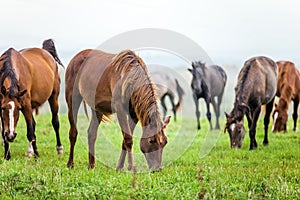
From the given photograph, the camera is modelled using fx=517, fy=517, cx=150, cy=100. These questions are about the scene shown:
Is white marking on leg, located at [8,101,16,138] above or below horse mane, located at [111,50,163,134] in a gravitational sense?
below

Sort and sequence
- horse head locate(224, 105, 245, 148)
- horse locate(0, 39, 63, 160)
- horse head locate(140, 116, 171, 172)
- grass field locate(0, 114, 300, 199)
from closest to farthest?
grass field locate(0, 114, 300, 199) < horse head locate(140, 116, 171, 172) < horse locate(0, 39, 63, 160) < horse head locate(224, 105, 245, 148)

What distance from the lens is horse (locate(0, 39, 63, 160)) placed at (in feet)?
30.4

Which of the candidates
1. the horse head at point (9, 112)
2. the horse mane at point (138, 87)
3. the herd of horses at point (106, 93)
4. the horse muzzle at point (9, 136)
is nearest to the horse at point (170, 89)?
the herd of horses at point (106, 93)

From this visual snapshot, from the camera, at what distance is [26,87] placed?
10070mm

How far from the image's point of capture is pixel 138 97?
800cm

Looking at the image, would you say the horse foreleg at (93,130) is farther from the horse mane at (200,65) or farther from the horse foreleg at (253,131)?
the horse mane at (200,65)

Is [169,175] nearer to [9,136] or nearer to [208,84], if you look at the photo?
[9,136]

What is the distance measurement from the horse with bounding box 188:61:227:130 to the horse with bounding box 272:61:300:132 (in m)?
2.49

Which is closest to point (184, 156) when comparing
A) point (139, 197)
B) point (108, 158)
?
point (108, 158)

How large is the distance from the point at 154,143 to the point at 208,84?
10.6 metres

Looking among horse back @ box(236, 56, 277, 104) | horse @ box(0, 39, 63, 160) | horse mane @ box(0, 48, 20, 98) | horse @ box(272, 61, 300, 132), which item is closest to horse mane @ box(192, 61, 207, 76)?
horse @ box(272, 61, 300, 132)

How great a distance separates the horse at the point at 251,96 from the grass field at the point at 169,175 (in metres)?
0.44

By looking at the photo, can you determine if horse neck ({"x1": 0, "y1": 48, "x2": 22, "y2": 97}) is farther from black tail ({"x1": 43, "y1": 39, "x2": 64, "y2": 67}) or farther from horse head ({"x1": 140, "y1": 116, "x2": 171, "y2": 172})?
black tail ({"x1": 43, "y1": 39, "x2": 64, "y2": 67})

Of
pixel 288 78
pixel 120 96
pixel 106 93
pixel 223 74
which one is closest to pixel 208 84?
pixel 223 74
